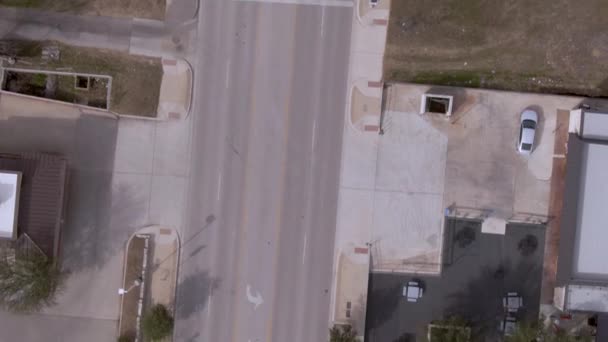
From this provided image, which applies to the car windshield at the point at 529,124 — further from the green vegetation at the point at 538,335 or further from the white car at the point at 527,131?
the green vegetation at the point at 538,335

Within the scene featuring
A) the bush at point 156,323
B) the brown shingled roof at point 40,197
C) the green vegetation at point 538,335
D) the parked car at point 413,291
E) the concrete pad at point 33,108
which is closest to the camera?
the green vegetation at point 538,335

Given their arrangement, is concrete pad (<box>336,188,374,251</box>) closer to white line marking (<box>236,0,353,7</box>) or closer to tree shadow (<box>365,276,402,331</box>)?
tree shadow (<box>365,276,402,331</box>)

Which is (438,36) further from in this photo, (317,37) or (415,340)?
(415,340)

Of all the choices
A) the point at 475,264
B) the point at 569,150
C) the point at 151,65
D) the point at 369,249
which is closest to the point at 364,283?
the point at 369,249

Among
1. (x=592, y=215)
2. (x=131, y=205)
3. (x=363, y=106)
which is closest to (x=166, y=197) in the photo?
(x=131, y=205)

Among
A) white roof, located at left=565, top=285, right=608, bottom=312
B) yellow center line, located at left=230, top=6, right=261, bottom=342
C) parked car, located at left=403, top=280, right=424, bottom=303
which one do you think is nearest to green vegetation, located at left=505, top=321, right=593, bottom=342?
white roof, located at left=565, top=285, right=608, bottom=312

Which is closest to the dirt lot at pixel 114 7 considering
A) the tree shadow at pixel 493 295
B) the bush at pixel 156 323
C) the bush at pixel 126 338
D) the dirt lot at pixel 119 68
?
the dirt lot at pixel 119 68
